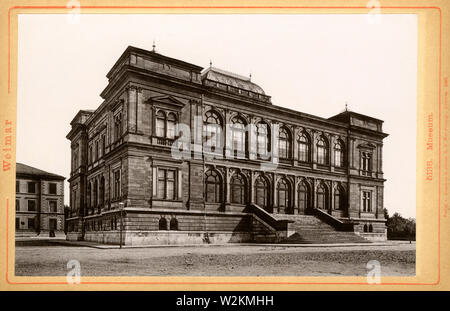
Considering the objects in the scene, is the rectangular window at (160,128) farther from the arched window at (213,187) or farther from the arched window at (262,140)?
the arched window at (262,140)

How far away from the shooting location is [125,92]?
21.3 meters

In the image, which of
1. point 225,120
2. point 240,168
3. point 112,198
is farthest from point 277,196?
point 112,198

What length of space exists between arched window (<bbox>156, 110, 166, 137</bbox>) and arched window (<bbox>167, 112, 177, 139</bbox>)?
0.22 m

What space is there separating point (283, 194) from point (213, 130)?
24.0ft

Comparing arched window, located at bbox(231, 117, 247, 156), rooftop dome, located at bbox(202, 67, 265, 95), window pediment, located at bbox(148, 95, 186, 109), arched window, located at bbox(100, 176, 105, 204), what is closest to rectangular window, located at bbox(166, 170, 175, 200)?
window pediment, located at bbox(148, 95, 186, 109)

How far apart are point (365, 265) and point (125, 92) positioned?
1430 centimetres

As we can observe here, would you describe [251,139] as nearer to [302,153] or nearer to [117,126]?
[302,153]

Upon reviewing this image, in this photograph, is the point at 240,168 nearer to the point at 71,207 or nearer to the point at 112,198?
the point at 112,198

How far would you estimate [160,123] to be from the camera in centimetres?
2211

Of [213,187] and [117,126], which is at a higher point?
[117,126]

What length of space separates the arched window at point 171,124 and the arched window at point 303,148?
902cm

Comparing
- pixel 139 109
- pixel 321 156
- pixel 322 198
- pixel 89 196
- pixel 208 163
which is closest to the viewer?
pixel 139 109

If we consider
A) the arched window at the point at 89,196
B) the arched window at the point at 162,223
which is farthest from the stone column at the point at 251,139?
the arched window at the point at 89,196

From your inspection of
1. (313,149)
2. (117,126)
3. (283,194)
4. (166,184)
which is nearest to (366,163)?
(313,149)
